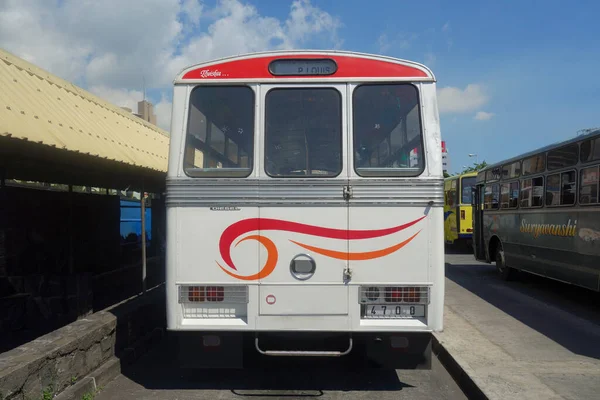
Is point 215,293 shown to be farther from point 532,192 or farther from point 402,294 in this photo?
point 532,192

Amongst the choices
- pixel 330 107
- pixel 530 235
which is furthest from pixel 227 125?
pixel 530 235

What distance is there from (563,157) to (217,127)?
7208 mm

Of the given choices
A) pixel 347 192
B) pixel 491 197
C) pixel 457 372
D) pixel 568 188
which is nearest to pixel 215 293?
pixel 347 192

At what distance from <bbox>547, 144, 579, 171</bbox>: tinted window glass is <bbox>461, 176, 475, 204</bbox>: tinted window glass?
1116 cm

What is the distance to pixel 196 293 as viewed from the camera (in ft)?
16.3

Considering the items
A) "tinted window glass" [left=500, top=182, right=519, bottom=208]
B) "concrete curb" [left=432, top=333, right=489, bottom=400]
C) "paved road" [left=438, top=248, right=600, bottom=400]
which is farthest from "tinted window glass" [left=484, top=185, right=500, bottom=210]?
"concrete curb" [left=432, top=333, right=489, bottom=400]

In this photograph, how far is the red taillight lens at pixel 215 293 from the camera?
16.3 ft

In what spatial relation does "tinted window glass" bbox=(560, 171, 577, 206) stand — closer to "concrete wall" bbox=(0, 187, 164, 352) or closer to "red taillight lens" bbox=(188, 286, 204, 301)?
"red taillight lens" bbox=(188, 286, 204, 301)

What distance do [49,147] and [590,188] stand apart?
26.1 ft

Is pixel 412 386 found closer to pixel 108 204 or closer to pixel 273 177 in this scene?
pixel 273 177

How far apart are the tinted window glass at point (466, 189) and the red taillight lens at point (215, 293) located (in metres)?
18.0

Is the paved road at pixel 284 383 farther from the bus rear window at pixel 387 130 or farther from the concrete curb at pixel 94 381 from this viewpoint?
the bus rear window at pixel 387 130

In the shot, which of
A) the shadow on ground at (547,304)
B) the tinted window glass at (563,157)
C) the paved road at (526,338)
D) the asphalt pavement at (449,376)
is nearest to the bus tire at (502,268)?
the shadow on ground at (547,304)

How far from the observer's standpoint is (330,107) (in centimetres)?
507
